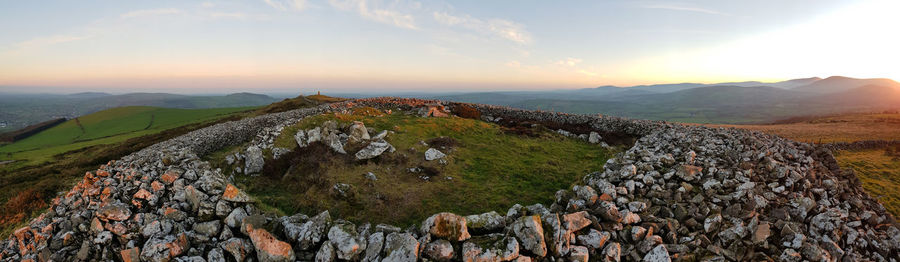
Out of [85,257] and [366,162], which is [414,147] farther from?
[85,257]

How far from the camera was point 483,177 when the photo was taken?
46.2ft

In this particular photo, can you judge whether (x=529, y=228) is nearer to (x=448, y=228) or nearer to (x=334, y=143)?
(x=448, y=228)

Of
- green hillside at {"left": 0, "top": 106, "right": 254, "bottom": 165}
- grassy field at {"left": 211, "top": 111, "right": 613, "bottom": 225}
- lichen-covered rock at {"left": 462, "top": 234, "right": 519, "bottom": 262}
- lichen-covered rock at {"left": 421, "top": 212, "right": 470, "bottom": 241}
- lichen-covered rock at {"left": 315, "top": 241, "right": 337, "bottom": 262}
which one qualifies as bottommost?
green hillside at {"left": 0, "top": 106, "right": 254, "bottom": 165}

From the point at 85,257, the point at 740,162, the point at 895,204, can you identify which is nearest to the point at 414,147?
the point at 85,257

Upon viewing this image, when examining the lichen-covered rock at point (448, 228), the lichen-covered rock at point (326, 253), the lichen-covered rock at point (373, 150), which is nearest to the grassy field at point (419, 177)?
the lichen-covered rock at point (373, 150)

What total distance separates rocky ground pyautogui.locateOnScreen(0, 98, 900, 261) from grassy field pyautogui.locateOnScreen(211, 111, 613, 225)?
307 centimetres

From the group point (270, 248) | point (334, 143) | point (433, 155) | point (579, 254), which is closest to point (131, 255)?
point (270, 248)

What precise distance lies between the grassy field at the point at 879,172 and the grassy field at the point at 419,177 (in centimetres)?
975

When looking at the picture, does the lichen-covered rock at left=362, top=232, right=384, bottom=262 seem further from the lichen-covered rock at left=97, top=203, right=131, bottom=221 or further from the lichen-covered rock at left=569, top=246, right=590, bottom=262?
the lichen-covered rock at left=97, top=203, right=131, bottom=221

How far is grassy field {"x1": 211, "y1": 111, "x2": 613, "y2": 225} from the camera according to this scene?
1098 centimetres

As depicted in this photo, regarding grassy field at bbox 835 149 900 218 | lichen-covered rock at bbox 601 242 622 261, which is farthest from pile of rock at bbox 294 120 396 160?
grassy field at bbox 835 149 900 218

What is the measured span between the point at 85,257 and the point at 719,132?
23967 millimetres

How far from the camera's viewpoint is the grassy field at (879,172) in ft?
36.9

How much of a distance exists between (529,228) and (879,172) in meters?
20.9
